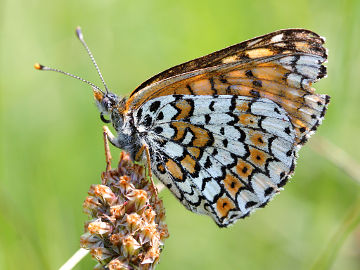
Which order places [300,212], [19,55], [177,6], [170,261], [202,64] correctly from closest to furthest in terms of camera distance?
1. [202,64]
2. [170,261]
3. [300,212]
4. [19,55]
5. [177,6]

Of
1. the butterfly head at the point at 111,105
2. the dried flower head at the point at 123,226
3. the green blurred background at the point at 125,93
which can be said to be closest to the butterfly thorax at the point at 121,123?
the butterfly head at the point at 111,105

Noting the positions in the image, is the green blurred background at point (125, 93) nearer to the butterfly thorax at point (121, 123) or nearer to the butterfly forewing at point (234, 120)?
the butterfly forewing at point (234, 120)

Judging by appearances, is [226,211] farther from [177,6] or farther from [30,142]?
[177,6]

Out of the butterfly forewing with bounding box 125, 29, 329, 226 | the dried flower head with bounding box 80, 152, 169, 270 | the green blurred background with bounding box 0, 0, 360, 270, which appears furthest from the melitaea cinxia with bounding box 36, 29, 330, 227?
the green blurred background with bounding box 0, 0, 360, 270

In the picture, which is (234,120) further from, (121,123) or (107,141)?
(107,141)

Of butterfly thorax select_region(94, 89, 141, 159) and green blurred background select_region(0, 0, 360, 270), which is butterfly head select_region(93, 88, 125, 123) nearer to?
butterfly thorax select_region(94, 89, 141, 159)

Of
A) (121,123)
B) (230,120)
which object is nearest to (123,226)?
(121,123)

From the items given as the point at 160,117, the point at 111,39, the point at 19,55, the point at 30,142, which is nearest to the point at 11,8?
the point at 19,55
